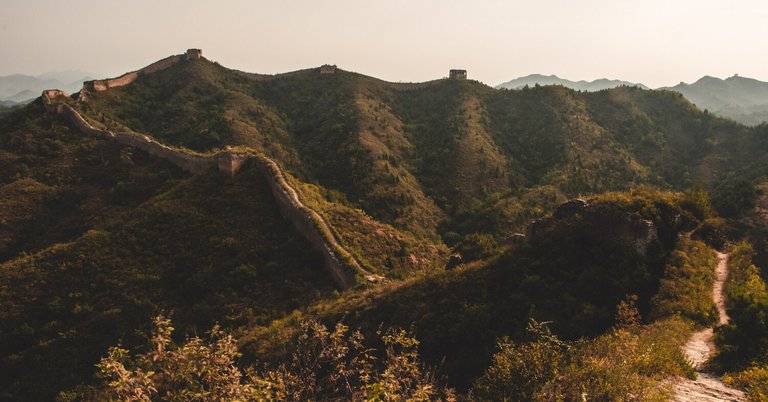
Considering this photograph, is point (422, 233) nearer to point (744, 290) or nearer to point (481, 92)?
point (744, 290)

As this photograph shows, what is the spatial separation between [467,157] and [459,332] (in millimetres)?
41999

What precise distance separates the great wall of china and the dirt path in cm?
1271

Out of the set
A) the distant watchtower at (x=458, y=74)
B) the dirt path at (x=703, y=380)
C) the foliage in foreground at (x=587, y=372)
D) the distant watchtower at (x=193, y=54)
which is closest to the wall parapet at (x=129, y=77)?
the distant watchtower at (x=193, y=54)

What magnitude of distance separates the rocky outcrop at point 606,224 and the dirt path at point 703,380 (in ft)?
7.87

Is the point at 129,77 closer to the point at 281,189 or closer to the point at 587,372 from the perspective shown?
the point at 281,189

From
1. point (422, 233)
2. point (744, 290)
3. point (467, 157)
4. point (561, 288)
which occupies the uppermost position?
point (467, 157)

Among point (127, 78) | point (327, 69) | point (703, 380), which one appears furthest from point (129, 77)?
point (703, 380)

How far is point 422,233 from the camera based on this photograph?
40375mm

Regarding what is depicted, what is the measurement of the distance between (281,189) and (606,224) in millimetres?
17191

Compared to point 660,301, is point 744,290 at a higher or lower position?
higher

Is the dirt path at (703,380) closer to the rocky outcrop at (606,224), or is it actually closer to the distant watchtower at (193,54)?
A: the rocky outcrop at (606,224)

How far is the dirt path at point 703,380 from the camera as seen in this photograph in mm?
8188

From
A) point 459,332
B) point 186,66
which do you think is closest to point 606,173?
point 459,332

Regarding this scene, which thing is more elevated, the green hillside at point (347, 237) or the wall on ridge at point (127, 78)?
the wall on ridge at point (127, 78)
